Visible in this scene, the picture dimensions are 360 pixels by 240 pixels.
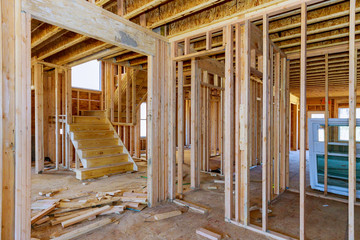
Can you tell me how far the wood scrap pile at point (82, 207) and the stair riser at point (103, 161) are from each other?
1411 millimetres

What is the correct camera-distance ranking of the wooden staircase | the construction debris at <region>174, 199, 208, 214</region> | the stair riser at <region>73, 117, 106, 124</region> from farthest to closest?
the stair riser at <region>73, 117, 106, 124</region>, the wooden staircase, the construction debris at <region>174, 199, 208, 214</region>

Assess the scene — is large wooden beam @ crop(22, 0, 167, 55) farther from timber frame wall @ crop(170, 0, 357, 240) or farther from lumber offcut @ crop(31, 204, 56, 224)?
lumber offcut @ crop(31, 204, 56, 224)

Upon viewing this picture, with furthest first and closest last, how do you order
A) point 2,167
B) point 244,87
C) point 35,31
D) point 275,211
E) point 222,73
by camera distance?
point 222,73
point 35,31
point 275,211
point 244,87
point 2,167

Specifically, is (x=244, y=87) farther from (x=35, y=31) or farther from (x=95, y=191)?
(x=35, y=31)

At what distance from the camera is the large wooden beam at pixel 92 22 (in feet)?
7.72

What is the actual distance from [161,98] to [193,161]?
1729 millimetres

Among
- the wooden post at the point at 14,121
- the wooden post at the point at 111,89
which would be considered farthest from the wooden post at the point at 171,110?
the wooden post at the point at 111,89

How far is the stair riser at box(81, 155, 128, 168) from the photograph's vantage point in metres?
5.61

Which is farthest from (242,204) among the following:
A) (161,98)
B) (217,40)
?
(217,40)

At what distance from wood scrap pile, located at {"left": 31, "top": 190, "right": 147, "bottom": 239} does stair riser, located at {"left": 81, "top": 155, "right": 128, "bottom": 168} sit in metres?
1.41

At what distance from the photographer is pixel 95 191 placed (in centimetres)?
441

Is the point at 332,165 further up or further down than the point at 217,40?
further down

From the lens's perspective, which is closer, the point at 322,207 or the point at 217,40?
the point at 322,207

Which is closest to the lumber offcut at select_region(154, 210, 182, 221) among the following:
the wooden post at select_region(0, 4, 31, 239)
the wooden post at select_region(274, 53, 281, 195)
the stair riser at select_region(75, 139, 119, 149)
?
the wooden post at select_region(0, 4, 31, 239)
